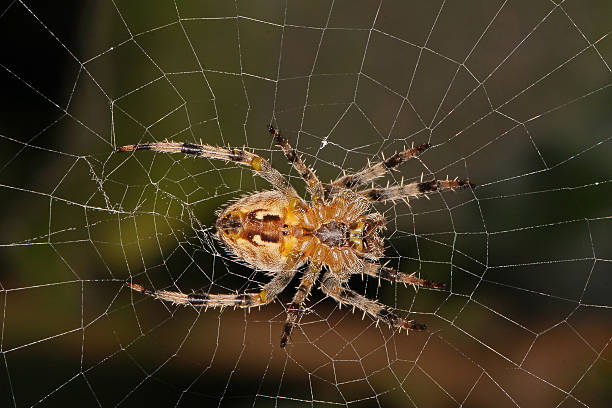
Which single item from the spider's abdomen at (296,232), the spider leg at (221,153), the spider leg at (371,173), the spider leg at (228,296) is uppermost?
the spider leg at (221,153)

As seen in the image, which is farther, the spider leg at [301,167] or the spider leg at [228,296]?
the spider leg at [228,296]

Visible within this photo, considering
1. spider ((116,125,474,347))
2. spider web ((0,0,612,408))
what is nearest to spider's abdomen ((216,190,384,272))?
spider ((116,125,474,347))

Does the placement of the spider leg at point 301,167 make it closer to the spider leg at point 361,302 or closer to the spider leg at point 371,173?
the spider leg at point 371,173

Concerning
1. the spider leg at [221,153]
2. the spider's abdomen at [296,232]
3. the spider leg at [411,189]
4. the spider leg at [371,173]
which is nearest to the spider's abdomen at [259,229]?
the spider's abdomen at [296,232]

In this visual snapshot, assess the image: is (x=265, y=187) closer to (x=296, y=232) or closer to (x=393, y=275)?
(x=296, y=232)

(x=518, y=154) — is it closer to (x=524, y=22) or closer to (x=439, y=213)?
(x=439, y=213)

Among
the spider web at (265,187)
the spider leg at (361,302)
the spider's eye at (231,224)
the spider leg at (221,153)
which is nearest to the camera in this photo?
the spider leg at (221,153)

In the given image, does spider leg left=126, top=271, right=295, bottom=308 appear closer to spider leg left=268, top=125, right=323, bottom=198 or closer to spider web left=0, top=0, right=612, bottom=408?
spider web left=0, top=0, right=612, bottom=408

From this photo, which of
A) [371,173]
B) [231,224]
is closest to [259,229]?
[231,224]
